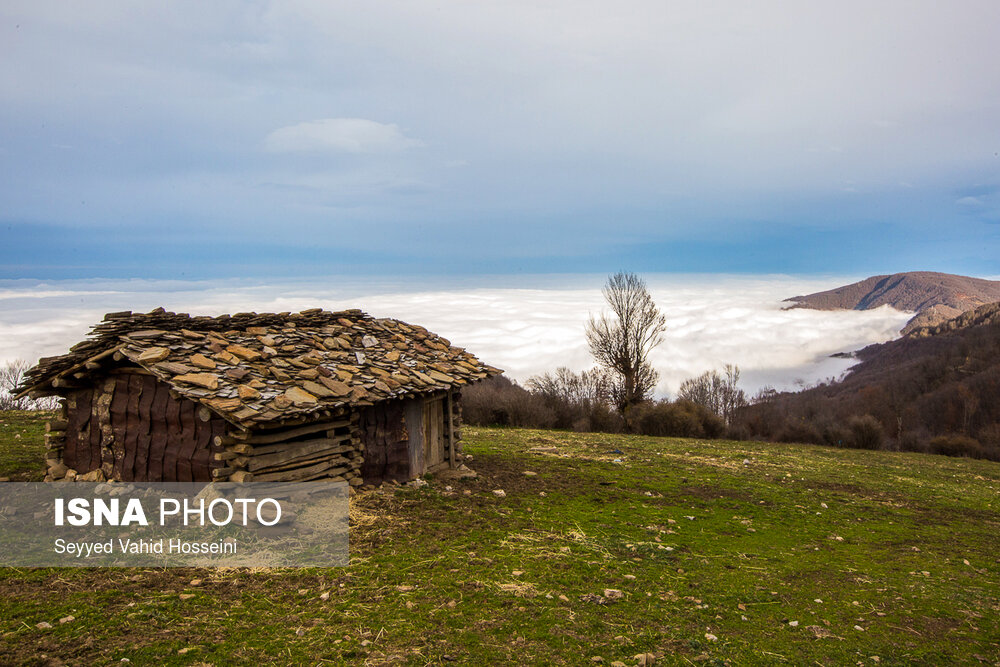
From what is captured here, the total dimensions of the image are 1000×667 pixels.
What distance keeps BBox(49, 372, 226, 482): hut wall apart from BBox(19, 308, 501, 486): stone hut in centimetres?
2

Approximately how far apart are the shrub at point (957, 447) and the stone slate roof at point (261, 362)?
33046 mm

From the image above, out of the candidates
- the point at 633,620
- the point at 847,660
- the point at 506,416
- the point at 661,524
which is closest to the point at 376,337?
the point at 661,524

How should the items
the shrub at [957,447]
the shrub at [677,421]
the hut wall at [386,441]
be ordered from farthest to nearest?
the shrub at [677,421] → the shrub at [957,447] → the hut wall at [386,441]

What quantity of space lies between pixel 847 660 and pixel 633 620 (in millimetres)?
2418

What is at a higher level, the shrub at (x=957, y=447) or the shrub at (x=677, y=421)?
the shrub at (x=677, y=421)

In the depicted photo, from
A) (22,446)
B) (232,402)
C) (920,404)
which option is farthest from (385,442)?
(920,404)

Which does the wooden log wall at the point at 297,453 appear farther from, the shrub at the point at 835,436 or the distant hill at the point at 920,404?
the distant hill at the point at 920,404

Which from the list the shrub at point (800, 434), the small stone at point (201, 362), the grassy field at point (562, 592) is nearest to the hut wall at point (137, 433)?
the small stone at point (201, 362)

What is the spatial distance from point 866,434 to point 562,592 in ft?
112

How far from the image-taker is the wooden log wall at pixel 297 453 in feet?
33.9

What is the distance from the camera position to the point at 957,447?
113ft

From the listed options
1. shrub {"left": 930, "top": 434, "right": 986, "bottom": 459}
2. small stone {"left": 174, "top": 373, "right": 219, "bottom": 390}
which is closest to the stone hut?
small stone {"left": 174, "top": 373, "right": 219, "bottom": 390}

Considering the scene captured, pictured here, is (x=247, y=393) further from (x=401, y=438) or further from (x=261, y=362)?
(x=401, y=438)

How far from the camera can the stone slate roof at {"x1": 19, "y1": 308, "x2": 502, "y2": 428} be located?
1046cm
